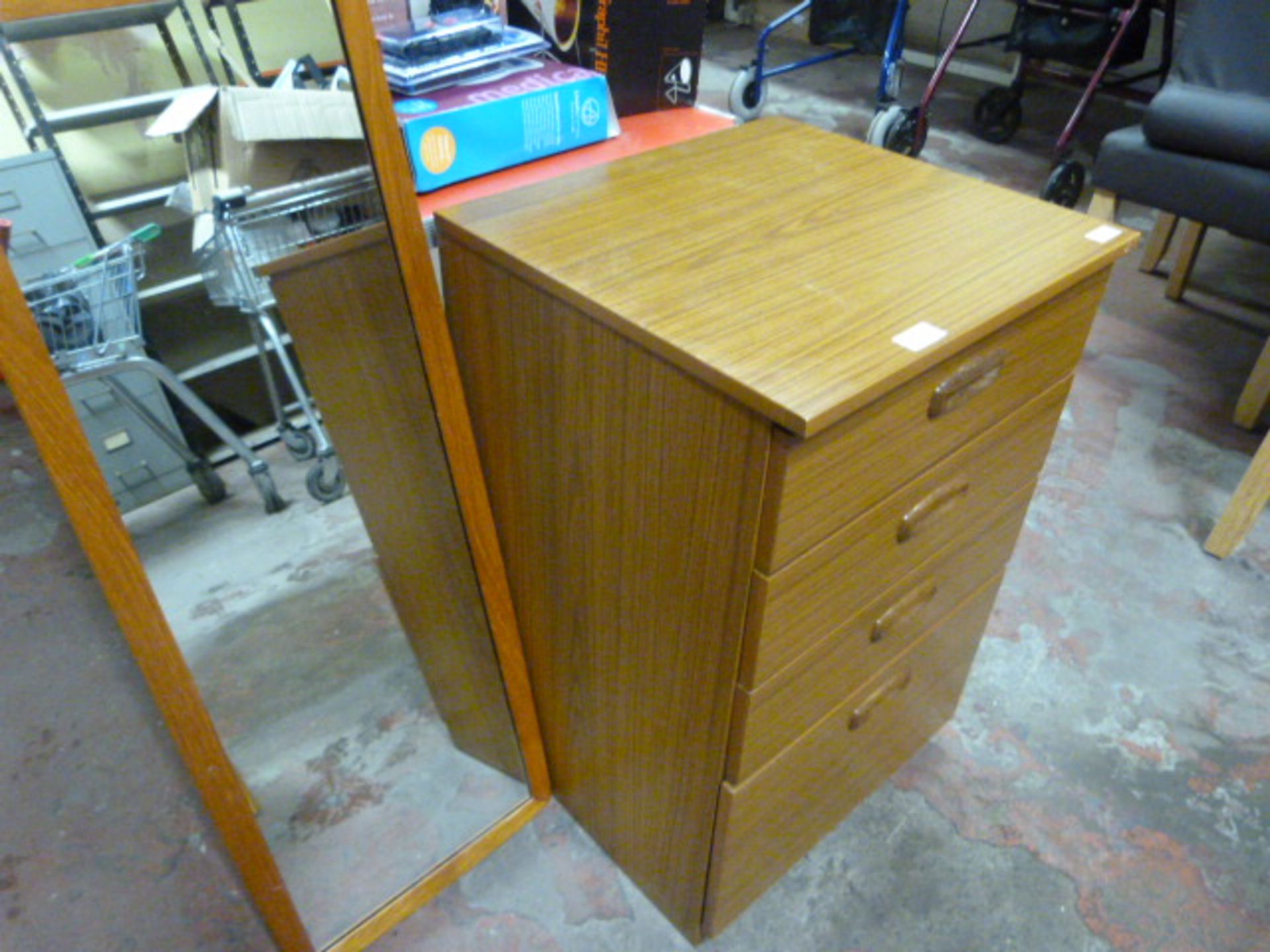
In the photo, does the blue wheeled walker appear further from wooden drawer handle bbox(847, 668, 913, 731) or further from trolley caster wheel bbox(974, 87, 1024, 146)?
wooden drawer handle bbox(847, 668, 913, 731)

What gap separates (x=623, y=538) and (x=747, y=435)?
0.74 feet

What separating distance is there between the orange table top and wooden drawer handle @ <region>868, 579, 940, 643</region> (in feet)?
1.95

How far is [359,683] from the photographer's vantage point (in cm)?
130

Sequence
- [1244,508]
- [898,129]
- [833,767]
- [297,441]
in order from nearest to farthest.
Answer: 1. [833,767]
2. [297,441]
3. [1244,508]
4. [898,129]

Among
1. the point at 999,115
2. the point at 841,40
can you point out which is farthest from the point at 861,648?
the point at 841,40

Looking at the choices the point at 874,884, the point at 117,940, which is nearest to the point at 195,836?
the point at 117,940

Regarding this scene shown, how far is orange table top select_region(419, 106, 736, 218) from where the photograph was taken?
95 cm

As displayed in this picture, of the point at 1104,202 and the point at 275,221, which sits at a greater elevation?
the point at 275,221

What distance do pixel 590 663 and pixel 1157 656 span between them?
1.11 meters

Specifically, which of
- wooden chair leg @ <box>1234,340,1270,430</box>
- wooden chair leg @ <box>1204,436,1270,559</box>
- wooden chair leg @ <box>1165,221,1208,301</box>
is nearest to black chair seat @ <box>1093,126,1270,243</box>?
wooden chair leg @ <box>1234,340,1270,430</box>

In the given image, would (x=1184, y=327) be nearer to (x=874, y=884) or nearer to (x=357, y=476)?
(x=874, y=884)

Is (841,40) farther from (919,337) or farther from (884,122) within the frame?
(919,337)

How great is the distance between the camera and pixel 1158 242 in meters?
2.49

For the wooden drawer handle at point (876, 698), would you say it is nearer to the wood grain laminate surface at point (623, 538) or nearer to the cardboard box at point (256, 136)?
the wood grain laminate surface at point (623, 538)
